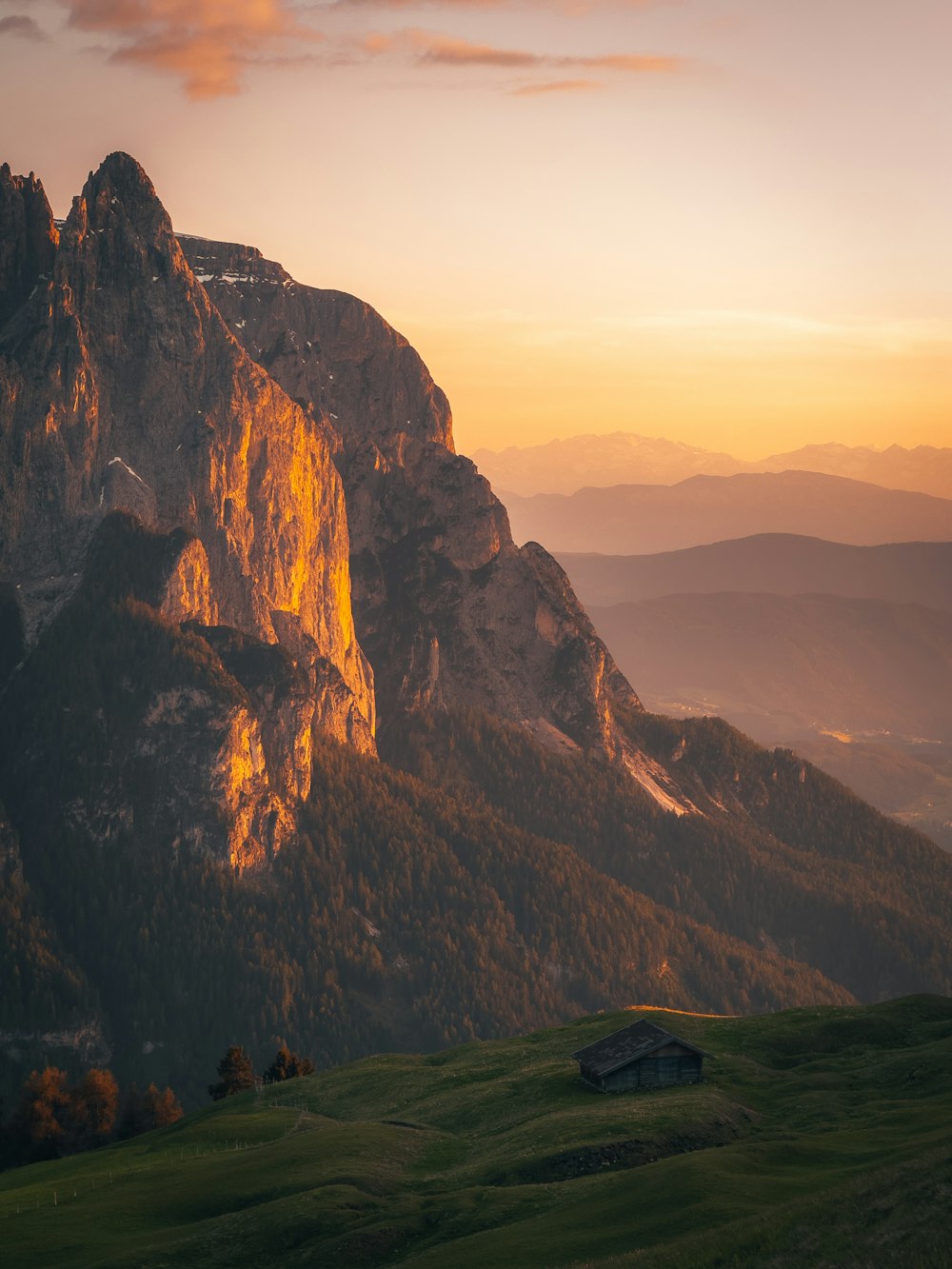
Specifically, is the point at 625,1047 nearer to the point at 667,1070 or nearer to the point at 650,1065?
the point at 650,1065

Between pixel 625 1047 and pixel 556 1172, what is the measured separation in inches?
1224

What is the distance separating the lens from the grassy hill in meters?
88.8

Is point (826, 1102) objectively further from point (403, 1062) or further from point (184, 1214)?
point (403, 1062)

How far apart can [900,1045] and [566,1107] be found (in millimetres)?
38513

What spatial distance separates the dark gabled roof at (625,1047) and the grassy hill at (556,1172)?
309 centimetres

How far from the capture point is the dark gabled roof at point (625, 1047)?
144625mm

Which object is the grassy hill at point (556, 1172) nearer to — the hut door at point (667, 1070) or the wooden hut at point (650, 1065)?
the wooden hut at point (650, 1065)

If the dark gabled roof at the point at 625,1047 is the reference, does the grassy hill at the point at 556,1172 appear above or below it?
below

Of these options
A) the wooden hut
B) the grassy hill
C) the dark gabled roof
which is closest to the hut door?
the wooden hut

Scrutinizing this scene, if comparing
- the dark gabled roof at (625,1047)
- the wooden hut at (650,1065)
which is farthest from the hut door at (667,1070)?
the dark gabled roof at (625,1047)

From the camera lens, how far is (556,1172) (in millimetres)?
117375

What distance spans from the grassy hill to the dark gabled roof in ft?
10.1

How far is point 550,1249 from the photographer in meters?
96.2

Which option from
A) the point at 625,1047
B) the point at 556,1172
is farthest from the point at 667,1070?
the point at 556,1172
